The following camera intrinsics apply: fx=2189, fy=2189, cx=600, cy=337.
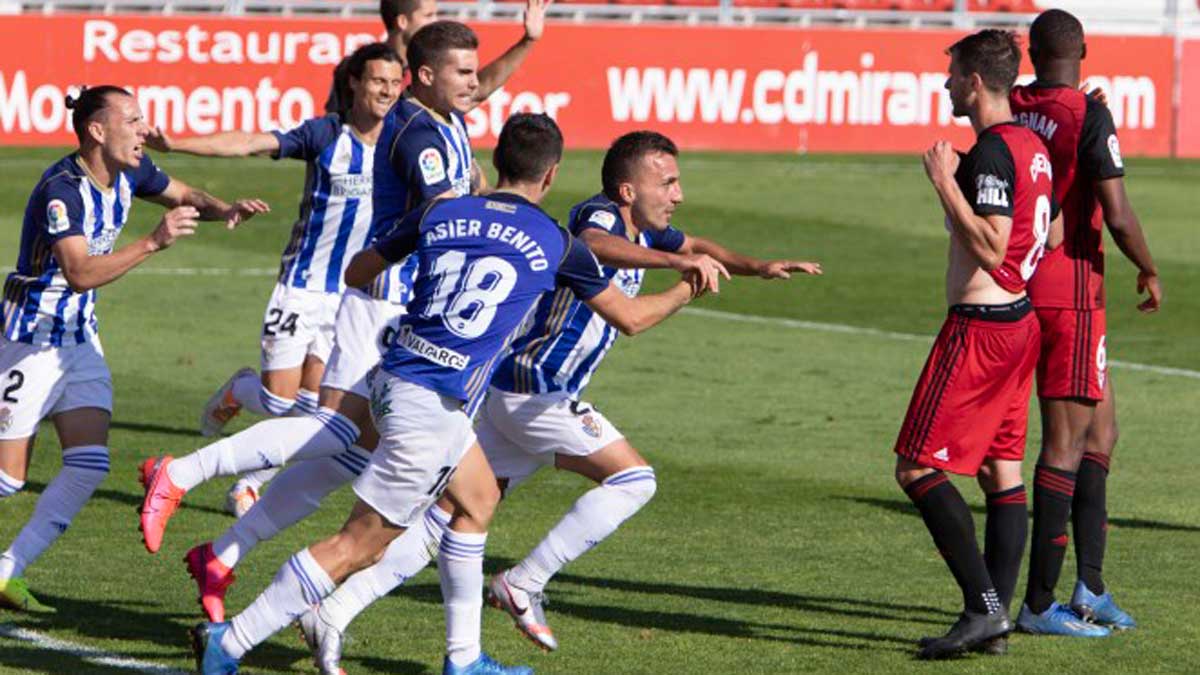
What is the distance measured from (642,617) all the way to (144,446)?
15.9 ft

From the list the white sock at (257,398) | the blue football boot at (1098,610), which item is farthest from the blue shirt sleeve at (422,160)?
the blue football boot at (1098,610)

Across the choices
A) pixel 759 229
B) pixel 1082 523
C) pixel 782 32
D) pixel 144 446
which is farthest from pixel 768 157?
pixel 1082 523

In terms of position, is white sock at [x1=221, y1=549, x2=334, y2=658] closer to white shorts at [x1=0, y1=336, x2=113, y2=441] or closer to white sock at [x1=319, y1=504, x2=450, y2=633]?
white sock at [x1=319, y1=504, x2=450, y2=633]

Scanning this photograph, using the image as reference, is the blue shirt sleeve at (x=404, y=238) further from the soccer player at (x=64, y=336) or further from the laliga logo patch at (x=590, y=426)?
the soccer player at (x=64, y=336)

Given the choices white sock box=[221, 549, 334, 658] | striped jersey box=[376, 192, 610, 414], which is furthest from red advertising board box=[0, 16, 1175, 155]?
white sock box=[221, 549, 334, 658]

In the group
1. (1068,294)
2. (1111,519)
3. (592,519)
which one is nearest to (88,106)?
(592,519)

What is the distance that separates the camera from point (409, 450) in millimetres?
7270

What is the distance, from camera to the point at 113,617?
8.61 m

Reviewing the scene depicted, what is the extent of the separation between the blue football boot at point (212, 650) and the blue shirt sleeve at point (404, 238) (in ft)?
4.50

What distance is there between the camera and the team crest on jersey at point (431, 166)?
8766mm

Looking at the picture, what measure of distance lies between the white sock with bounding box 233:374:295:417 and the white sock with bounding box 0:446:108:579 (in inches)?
97.1

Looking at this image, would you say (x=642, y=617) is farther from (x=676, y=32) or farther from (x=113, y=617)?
(x=676, y=32)

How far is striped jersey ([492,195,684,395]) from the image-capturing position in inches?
327

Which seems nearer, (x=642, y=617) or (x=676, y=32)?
(x=642, y=617)
